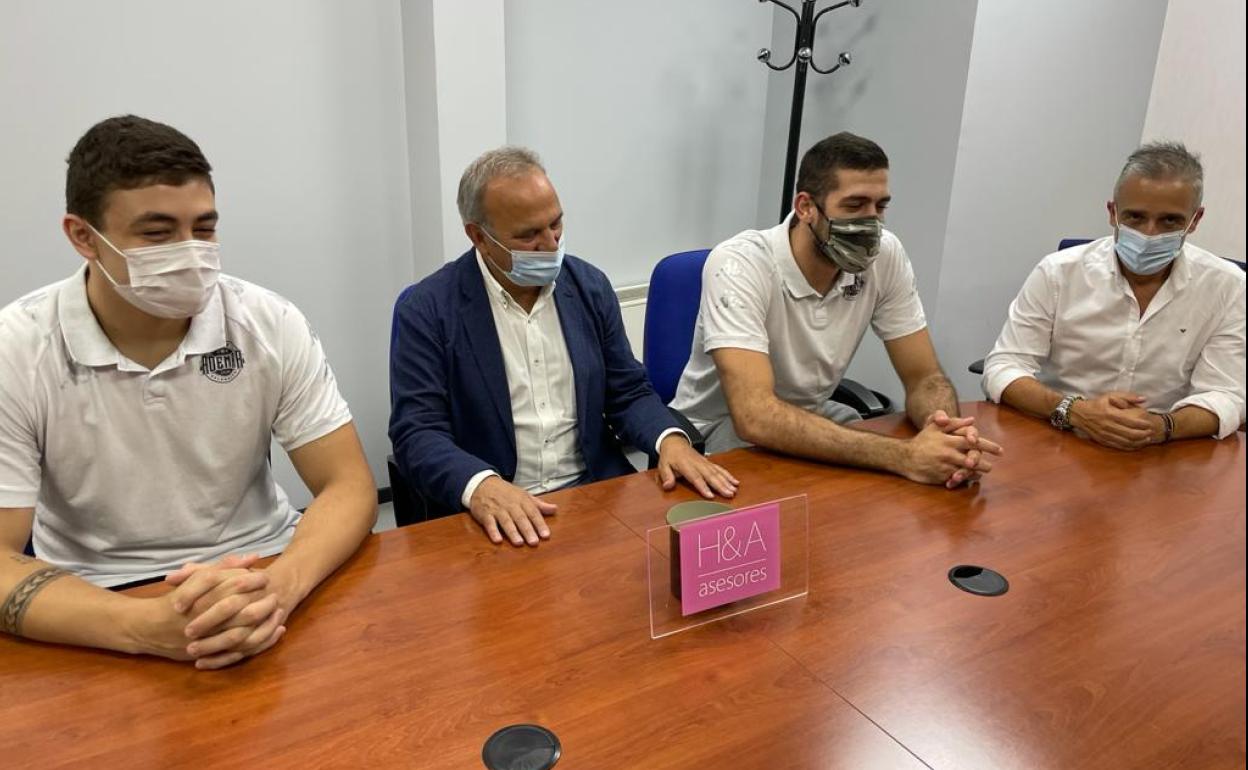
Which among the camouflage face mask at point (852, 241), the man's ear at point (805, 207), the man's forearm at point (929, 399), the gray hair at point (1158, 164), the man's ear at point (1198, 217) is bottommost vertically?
the man's forearm at point (929, 399)

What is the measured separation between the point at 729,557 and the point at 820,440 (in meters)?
0.58

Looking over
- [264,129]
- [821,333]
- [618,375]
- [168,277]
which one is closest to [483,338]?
[618,375]

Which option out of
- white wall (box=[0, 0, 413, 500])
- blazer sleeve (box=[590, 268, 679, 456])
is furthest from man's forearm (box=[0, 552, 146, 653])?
white wall (box=[0, 0, 413, 500])

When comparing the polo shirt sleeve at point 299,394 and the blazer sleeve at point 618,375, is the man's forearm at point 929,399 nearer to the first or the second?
the blazer sleeve at point 618,375

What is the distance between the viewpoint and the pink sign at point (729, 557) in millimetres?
1189

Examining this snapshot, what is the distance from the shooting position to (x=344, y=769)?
3.05ft

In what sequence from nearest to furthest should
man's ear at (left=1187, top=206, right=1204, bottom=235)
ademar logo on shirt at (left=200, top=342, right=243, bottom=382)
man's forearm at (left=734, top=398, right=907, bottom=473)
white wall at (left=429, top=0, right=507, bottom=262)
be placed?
1. man's ear at (left=1187, top=206, right=1204, bottom=235)
2. ademar logo on shirt at (left=200, top=342, right=243, bottom=382)
3. man's forearm at (left=734, top=398, right=907, bottom=473)
4. white wall at (left=429, top=0, right=507, bottom=262)

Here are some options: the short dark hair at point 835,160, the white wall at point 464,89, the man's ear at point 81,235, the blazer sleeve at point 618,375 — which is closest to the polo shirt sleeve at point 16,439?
the man's ear at point 81,235

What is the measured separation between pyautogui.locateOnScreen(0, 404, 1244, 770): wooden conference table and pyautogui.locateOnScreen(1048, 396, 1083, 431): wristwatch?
17.6 inches

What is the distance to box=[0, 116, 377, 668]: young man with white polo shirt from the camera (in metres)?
1.25

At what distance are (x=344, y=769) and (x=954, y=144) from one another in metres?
2.65

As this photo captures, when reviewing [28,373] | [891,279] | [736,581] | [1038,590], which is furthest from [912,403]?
[28,373]

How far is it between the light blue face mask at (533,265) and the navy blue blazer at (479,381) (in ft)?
0.29

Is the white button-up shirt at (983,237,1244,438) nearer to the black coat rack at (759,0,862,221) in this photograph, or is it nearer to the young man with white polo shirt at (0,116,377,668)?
the black coat rack at (759,0,862,221)
